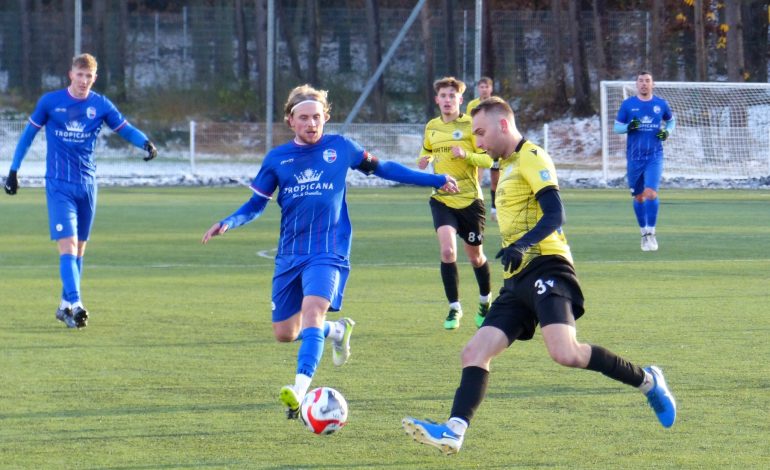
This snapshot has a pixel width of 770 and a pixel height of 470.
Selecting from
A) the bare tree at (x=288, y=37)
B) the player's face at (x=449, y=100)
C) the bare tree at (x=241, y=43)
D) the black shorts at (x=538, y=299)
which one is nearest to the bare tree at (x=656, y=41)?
the bare tree at (x=288, y=37)

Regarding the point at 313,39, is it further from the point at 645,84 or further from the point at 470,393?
the point at 470,393

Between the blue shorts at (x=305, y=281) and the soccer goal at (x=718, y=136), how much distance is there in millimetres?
24125

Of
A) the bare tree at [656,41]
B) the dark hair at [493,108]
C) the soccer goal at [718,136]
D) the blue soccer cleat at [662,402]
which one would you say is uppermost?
the dark hair at [493,108]

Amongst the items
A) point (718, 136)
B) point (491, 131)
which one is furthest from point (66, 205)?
point (718, 136)

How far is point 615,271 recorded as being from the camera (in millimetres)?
13570

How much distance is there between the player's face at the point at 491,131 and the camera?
597 centimetres

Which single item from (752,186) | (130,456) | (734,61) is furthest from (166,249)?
(734,61)

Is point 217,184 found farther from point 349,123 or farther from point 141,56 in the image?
point 141,56

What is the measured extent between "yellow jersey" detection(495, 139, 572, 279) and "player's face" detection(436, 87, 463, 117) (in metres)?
4.01

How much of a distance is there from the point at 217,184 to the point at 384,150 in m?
4.39

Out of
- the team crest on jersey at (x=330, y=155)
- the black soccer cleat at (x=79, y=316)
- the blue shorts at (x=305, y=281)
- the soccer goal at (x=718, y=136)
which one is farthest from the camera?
the soccer goal at (x=718, y=136)

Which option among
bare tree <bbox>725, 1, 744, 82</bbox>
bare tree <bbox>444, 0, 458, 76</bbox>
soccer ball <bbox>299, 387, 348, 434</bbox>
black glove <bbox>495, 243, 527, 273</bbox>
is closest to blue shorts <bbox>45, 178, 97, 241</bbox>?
soccer ball <bbox>299, 387, 348, 434</bbox>

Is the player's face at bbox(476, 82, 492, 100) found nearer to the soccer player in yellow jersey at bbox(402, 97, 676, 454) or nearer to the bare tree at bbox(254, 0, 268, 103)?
the soccer player in yellow jersey at bbox(402, 97, 676, 454)

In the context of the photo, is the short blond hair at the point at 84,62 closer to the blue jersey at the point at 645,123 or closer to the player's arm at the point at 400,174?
the player's arm at the point at 400,174
